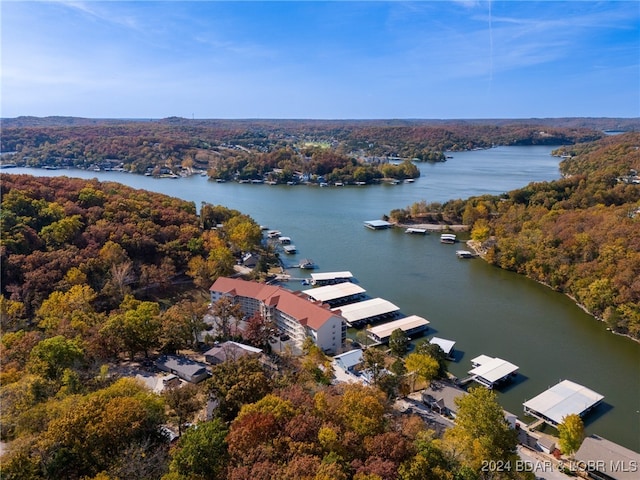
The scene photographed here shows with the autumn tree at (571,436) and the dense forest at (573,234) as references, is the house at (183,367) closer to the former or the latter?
the autumn tree at (571,436)

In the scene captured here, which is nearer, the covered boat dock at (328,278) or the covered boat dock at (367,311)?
the covered boat dock at (367,311)

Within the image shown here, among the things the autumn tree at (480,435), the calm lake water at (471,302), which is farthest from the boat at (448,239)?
the autumn tree at (480,435)

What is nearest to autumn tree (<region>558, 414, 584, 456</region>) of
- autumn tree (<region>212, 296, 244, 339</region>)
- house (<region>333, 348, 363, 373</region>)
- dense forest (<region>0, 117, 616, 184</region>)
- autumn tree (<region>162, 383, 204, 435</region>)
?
house (<region>333, 348, 363, 373</region>)

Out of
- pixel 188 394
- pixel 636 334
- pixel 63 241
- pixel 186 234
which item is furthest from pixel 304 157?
pixel 188 394

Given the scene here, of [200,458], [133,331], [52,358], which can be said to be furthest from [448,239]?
[200,458]

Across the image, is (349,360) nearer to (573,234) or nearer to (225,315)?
(225,315)

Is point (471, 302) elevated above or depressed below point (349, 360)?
below

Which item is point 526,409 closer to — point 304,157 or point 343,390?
point 343,390
